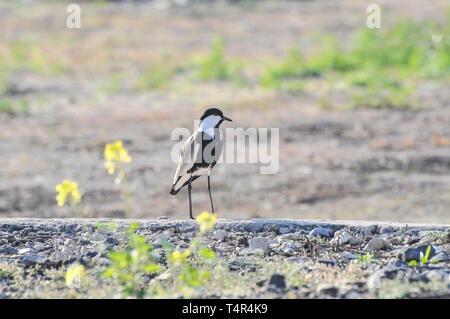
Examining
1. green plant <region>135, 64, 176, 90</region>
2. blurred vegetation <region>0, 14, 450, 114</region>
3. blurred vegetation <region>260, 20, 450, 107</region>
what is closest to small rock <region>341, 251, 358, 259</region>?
blurred vegetation <region>0, 14, 450, 114</region>

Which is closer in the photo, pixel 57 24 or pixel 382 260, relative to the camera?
pixel 382 260

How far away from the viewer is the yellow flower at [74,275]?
4204 mm

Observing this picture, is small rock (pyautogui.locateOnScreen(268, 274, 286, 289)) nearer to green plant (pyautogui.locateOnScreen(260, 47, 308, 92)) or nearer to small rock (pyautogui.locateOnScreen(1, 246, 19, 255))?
small rock (pyautogui.locateOnScreen(1, 246, 19, 255))

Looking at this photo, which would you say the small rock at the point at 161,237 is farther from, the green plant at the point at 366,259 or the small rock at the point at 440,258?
the small rock at the point at 440,258

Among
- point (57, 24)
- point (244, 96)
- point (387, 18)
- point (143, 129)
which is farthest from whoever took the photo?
point (57, 24)

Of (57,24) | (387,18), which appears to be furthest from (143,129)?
(57,24)

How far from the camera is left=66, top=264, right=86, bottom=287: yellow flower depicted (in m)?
4.20

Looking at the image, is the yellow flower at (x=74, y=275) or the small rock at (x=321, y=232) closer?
the yellow flower at (x=74, y=275)

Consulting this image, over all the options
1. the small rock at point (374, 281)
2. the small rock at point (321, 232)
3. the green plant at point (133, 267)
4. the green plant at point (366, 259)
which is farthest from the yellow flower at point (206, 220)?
the small rock at point (321, 232)

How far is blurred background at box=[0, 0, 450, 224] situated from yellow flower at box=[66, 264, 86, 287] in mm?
6597

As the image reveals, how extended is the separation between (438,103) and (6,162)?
10003 mm

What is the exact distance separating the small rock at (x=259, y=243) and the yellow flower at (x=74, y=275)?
1.23 m
